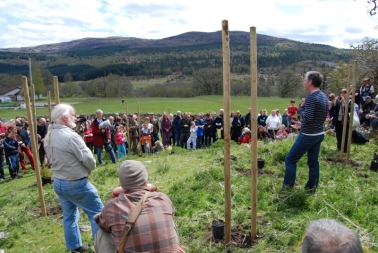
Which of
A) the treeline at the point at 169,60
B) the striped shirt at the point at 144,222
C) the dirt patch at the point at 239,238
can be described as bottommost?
the dirt patch at the point at 239,238

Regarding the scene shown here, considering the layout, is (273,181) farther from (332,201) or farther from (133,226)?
(133,226)

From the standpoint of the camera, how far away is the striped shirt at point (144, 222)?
264 cm

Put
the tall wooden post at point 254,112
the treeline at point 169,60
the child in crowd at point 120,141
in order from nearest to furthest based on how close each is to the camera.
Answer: the tall wooden post at point 254,112 < the child in crowd at point 120,141 < the treeline at point 169,60

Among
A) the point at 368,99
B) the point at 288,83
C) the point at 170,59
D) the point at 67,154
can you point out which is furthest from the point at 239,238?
the point at 170,59

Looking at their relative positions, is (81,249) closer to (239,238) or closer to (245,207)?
(239,238)

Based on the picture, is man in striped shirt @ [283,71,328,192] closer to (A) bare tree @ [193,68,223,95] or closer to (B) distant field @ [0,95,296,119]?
(B) distant field @ [0,95,296,119]

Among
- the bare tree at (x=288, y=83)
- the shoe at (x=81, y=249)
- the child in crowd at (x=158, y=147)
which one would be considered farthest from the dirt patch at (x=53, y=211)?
the bare tree at (x=288, y=83)

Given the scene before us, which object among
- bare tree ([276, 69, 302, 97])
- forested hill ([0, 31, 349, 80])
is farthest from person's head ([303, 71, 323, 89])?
forested hill ([0, 31, 349, 80])

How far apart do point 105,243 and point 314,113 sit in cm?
386

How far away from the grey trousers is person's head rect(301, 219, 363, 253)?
1.95 meters

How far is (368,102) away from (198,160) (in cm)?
853

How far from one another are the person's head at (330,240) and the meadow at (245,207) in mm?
2443

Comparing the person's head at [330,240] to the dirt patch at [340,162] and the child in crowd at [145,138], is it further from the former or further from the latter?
the child in crowd at [145,138]

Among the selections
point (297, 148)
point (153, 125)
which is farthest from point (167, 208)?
point (153, 125)
